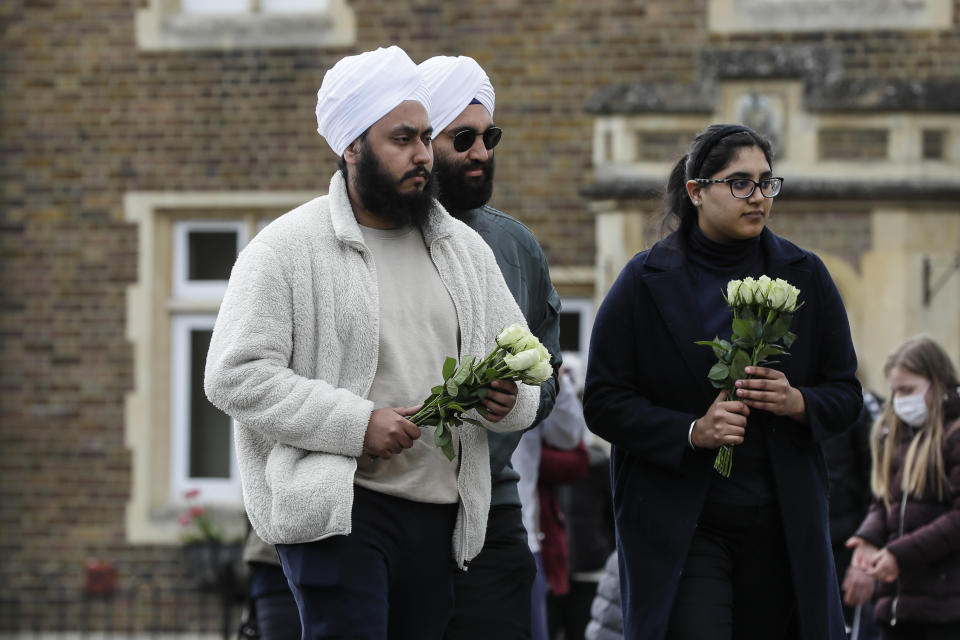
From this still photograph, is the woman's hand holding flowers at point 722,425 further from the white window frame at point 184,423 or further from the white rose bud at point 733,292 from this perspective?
the white window frame at point 184,423

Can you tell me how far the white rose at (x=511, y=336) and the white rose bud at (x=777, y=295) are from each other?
0.68 meters

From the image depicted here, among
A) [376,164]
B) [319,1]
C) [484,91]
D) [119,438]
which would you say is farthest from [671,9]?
[376,164]

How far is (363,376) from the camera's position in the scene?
11.9ft

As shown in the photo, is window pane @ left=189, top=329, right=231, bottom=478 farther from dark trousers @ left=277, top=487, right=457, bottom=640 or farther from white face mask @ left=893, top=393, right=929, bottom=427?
dark trousers @ left=277, top=487, right=457, bottom=640

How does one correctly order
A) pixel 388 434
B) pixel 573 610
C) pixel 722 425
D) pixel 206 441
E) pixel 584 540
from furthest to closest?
pixel 206 441 < pixel 584 540 < pixel 573 610 < pixel 722 425 < pixel 388 434

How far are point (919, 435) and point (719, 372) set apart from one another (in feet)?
8.07

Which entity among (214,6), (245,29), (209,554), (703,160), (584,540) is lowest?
(209,554)

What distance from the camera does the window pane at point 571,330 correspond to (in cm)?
1132

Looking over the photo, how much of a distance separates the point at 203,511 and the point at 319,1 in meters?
3.83

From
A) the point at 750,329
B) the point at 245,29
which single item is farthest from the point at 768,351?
the point at 245,29

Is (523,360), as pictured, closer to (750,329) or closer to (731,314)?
(750,329)

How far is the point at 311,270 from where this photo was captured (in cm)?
365

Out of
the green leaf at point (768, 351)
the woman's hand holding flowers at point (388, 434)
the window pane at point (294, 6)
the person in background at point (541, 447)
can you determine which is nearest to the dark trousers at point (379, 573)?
the woman's hand holding flowers at point (388, 434)

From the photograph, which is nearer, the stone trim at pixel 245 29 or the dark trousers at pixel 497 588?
the dark trousers at pixel 497 588
